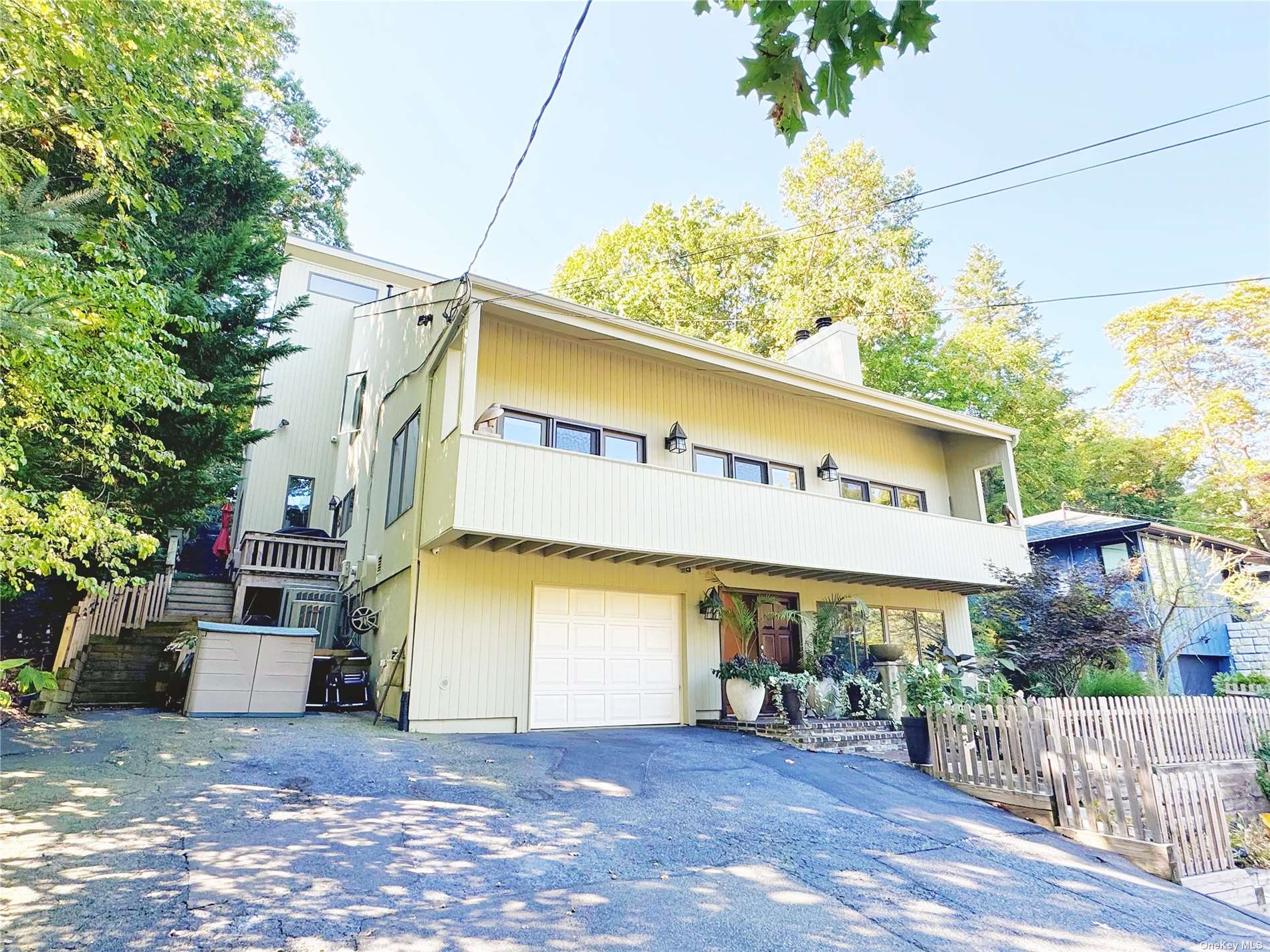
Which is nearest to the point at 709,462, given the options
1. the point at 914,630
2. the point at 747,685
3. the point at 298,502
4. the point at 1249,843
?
the point at 747,685

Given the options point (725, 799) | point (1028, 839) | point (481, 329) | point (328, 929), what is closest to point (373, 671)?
point (481, 329)

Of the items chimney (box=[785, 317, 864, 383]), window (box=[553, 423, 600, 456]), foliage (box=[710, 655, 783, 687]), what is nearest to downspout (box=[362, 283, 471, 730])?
window (box=[553, 423, 600, 456])

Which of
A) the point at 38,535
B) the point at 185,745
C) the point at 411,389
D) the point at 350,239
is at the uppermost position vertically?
the point at 350,239

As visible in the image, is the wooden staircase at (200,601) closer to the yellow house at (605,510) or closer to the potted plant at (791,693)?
the yellow house at (605,510)

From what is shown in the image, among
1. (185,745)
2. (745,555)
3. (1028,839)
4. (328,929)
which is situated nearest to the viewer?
(328,929)

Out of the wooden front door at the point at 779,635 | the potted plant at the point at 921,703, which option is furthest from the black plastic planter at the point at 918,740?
the wooden front door at the point at 779,635

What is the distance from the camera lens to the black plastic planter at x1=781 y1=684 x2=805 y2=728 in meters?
9.19

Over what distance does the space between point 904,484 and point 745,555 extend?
215 inches

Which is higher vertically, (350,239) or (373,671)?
(350,239)

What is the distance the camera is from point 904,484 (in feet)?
44.2

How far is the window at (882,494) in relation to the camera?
1296 centimetres

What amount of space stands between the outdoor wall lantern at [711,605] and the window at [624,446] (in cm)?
235

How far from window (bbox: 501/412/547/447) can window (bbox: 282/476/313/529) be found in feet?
32.3

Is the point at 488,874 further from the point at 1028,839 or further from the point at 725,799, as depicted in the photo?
the point at 1028,839
